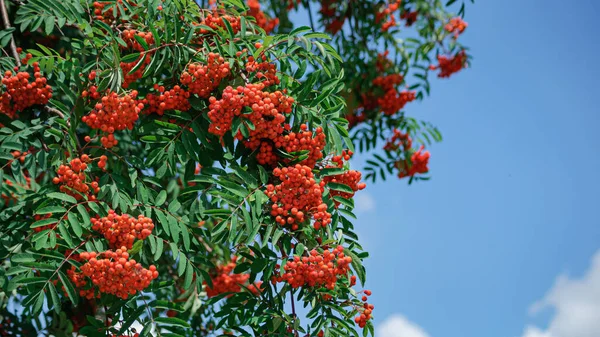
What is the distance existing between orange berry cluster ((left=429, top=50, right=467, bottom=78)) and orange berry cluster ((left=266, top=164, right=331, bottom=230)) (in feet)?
15.3

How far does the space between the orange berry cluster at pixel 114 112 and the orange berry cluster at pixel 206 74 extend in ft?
0.85

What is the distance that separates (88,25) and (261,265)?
4.94 feet

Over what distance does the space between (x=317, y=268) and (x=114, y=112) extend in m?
1.19

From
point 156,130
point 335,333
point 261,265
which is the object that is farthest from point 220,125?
point 335,333

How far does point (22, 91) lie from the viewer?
363 centimetres

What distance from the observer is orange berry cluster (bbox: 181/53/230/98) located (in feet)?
11.1

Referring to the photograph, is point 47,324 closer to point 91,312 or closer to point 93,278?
point 91,312

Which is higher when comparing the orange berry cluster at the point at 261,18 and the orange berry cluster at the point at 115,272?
the orange berry cluster at the point at 261,18

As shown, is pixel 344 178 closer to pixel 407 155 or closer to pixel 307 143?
pixel 307 143

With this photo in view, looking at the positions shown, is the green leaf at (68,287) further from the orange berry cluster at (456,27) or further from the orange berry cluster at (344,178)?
the orange berry cluster at (456,27)

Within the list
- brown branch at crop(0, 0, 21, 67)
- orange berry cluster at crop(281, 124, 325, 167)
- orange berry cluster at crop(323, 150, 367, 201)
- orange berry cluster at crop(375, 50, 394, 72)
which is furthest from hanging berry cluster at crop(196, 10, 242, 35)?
orange berry cluster at crop(375, 50, 394, 72)

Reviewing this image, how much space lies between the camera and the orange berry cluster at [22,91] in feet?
11.8

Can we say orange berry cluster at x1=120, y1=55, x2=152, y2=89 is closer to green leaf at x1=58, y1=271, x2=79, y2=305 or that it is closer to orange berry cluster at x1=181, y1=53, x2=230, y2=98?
orange berry cluster at x1=181, y1=53, x2=230, y2=98

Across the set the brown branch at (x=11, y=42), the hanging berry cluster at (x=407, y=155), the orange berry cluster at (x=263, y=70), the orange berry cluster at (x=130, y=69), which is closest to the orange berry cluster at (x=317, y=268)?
the orange berry cluster at (x=263, y=70)
